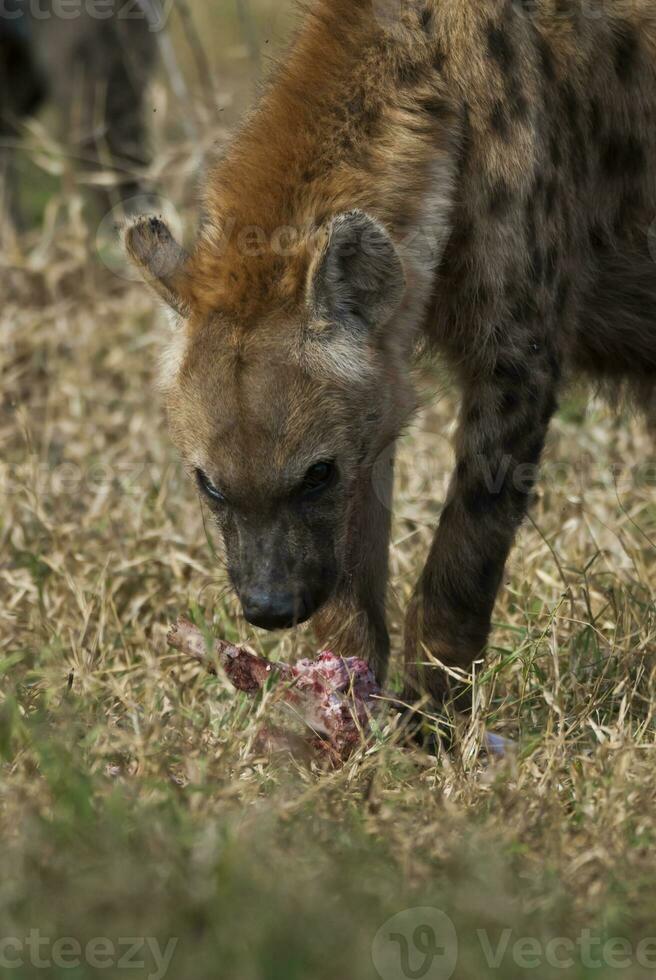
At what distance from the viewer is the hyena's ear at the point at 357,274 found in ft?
11.9

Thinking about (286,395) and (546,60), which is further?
(546,60)

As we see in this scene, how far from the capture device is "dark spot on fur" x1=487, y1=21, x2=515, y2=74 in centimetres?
393

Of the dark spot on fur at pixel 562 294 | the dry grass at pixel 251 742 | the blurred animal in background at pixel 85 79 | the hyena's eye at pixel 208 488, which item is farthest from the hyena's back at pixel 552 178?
the blurred animal in background at pixel 85 79

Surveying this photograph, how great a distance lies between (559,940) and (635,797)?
683 mm

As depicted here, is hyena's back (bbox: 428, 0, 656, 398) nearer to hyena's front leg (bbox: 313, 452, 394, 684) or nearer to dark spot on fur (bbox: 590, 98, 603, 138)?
dark spot on fur (bbox: 590, 98, 603, 138)

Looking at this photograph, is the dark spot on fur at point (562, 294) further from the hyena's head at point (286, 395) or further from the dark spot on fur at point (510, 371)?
the hyena's head at point (286, 395)

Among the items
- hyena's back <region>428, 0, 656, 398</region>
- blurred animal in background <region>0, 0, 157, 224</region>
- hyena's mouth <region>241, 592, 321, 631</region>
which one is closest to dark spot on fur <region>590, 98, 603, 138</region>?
hyena's back <region>428, 0, 656, 398</region>

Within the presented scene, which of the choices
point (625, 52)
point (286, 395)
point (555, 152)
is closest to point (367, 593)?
point (286, 395)

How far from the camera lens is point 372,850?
3.17 m

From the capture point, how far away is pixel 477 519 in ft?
13.6

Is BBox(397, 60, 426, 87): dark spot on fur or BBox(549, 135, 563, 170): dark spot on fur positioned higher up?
BBox(397, 60, 426, 87): dark spot on fur

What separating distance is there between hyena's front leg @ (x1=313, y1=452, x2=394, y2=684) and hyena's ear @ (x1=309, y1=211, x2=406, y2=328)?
55 cm

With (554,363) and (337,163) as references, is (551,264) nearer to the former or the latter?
(554,363)

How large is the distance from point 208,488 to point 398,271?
0.72 metres
